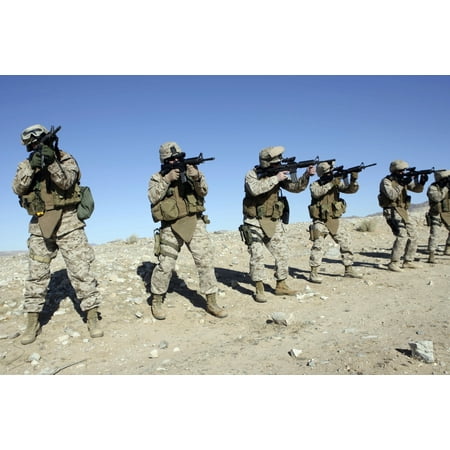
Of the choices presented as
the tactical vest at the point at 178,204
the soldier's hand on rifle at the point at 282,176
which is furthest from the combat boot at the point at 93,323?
the soldier's hand on rifle at the point at 282,176

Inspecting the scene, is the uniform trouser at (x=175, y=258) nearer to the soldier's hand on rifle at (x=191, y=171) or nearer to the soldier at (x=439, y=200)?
the soldier's hand on rifle at (x=191, y=171)

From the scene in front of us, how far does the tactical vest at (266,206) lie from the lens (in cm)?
649

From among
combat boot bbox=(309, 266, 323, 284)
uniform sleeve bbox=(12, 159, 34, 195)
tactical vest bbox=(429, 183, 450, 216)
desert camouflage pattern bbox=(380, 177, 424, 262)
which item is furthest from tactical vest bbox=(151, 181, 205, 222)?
tactical vest bbox=(429, 183, 450, 216)

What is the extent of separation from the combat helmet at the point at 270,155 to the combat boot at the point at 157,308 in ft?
9.65

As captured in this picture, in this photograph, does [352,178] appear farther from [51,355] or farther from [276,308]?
[51,355]

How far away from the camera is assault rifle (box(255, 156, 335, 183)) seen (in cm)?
631

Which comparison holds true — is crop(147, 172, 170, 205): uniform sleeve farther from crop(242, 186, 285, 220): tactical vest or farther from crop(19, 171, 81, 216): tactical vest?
crop(242, 186, 285, 220): tactical vest

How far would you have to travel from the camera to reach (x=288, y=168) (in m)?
6.32

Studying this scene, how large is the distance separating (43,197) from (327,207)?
537 centimetres

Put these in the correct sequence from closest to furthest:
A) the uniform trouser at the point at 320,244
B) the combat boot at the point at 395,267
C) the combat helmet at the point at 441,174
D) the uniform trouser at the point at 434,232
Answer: the uniform trouser at the point at 320,244, the combat boot at the point at 395,267, the uniform trouser at the point at 434,232, the combat helmet at the point at 441,174

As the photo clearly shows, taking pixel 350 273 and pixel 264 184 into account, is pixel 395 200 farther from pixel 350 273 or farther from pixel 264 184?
pixel 264 184

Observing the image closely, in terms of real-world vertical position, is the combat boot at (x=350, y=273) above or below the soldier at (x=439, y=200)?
below

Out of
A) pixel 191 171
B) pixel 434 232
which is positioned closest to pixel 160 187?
pixel 191 171

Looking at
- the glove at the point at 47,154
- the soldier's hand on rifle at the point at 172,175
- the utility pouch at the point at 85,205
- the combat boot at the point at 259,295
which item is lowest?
the combat boot at the point at 259,295
